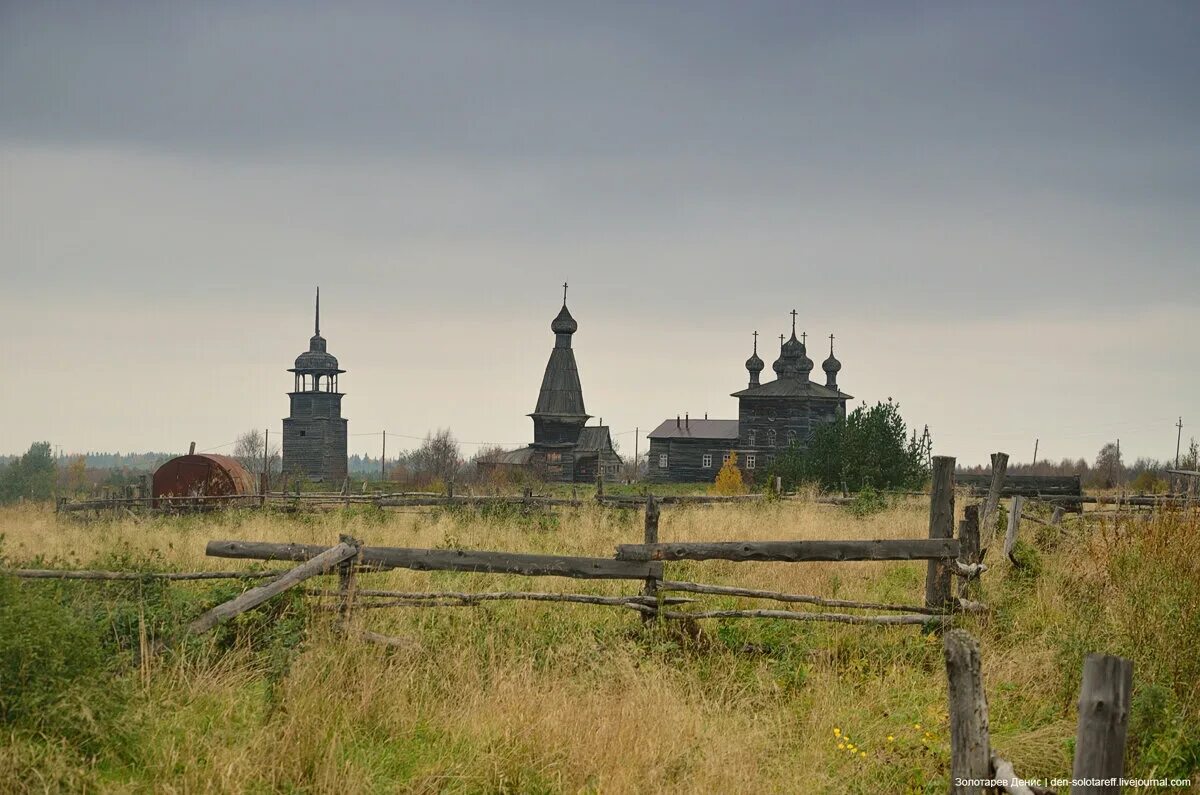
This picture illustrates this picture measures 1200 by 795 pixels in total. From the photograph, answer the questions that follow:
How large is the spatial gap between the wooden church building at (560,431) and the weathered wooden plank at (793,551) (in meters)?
50.9

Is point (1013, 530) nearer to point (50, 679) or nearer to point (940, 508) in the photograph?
point (940, 508)

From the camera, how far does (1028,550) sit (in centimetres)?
1134

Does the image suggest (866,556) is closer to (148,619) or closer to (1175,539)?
(1175,539)

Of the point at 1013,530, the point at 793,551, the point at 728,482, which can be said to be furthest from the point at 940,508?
the point at 728,482

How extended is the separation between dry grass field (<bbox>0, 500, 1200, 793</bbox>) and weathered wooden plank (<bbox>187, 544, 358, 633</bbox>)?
187mm

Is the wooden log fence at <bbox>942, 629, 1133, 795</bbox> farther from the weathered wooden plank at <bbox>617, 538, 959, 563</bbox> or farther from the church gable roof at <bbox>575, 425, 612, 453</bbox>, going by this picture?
the church gable roof at <bbox>575, 425, 612, 453</bbox>

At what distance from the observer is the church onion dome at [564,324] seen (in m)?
61.6

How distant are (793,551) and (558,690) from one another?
9.55 feet

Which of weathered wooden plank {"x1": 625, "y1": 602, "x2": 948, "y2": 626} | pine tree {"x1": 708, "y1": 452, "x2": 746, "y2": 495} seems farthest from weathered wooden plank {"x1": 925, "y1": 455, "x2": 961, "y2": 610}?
pine tree {"x1": 708, "y1": 452, "x2": 746, "y2": 495}

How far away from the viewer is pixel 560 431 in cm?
6116

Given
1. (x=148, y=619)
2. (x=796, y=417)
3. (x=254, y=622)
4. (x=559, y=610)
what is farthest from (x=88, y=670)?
(x=796, y=417)

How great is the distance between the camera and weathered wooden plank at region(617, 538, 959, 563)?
28.3 ft

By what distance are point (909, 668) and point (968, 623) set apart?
1220mm

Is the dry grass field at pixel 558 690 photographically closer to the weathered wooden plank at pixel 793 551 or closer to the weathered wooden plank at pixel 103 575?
the weathered wooden plank at pixel 103 575
